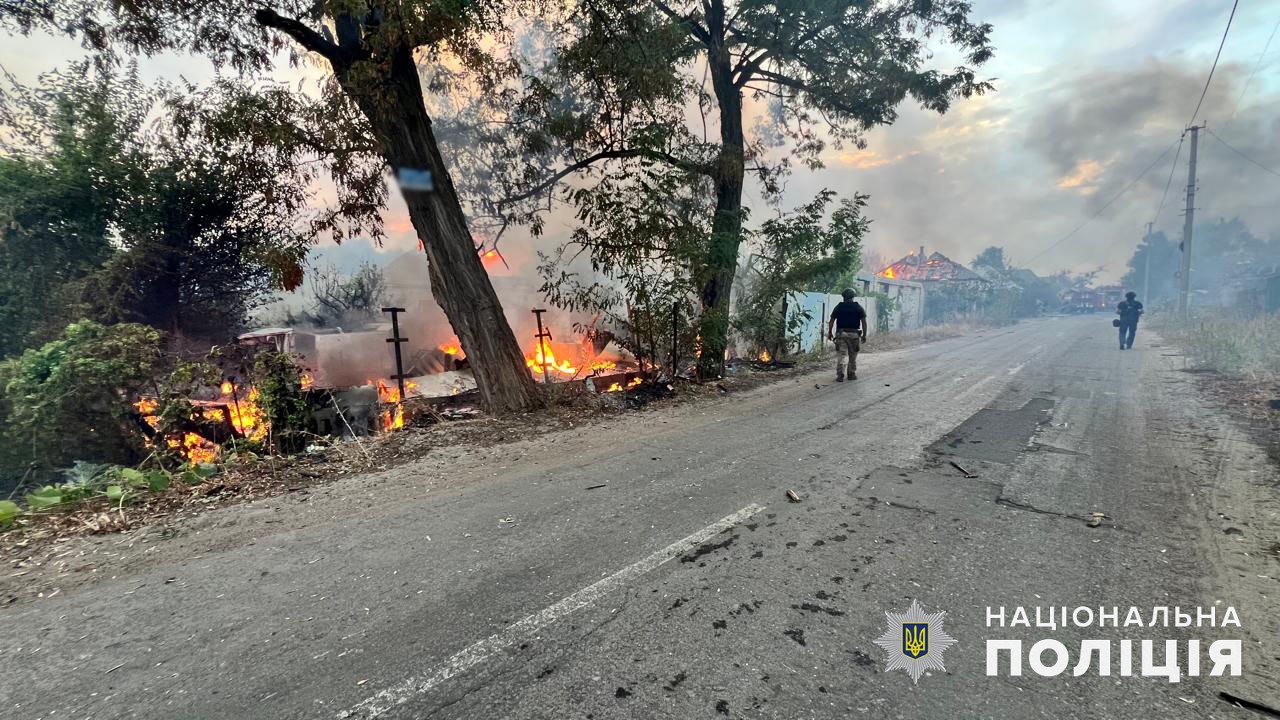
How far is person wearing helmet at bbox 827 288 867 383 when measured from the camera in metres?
10.3

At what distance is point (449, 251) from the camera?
7414 millimetres

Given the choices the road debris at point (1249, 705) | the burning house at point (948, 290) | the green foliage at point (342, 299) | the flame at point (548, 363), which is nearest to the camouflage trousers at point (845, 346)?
the flame at point (548, 363)

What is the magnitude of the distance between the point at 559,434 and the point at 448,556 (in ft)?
10.9

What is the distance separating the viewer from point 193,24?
6.71m

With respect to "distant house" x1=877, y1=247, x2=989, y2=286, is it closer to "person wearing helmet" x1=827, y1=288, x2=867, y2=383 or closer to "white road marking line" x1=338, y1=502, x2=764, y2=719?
"person wearing helmet" x1=827, y1=288, x2=867, y2=383

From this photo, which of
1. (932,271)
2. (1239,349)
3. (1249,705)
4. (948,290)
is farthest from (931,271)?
(1249,705)

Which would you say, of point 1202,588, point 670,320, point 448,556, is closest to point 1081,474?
point 1202,588

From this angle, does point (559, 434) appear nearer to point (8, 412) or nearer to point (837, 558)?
point (837, 558)

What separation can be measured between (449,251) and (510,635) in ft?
20.5

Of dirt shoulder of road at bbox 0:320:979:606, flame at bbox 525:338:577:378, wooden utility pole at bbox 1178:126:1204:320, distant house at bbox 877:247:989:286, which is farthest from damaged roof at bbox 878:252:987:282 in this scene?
dirt shoulder of road at bbox 0:320:979:606

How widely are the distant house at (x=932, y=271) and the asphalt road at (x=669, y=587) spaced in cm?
3910

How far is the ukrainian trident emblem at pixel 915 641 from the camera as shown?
218 centimetres

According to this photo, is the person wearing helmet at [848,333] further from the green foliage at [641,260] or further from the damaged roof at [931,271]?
the damaged roof at [931,271]

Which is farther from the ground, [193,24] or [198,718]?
[193,24]
